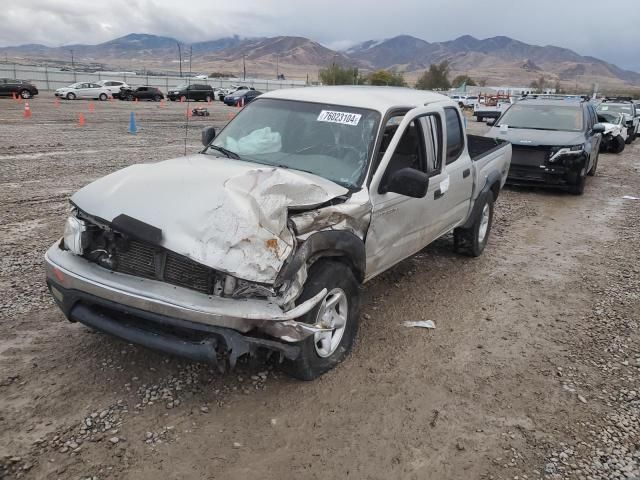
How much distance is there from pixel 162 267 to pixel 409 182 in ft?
5.95

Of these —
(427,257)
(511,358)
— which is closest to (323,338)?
(511,358)

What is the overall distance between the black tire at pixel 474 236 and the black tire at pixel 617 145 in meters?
15.2

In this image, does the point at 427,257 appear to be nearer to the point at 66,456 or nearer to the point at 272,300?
the point at 272,300

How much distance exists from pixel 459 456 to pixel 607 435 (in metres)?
1.01

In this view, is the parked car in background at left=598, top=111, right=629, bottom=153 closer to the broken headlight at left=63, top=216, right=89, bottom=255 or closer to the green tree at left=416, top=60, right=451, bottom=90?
the broken headlight at left=63, top=216, right=89, bottom=255

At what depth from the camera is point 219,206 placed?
3195 mm

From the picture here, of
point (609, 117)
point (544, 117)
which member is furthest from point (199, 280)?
point (609, 117)

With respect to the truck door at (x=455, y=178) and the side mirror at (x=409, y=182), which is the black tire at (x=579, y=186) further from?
the side mirror at (x=409, y=182)

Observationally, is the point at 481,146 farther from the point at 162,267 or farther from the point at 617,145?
the point at 617,145

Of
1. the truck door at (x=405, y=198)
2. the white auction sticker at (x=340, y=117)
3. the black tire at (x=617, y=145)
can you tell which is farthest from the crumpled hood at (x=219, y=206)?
the black tire at (x=617, y=145)

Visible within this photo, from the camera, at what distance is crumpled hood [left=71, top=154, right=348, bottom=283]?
120 inches

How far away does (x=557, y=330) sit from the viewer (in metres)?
4.76

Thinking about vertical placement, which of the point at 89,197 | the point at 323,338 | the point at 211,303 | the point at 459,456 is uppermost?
the point at 89,197

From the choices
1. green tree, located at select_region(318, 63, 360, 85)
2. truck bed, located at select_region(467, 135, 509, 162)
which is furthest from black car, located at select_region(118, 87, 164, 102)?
green tree, located at select_region(318, 63, 360, 85)
